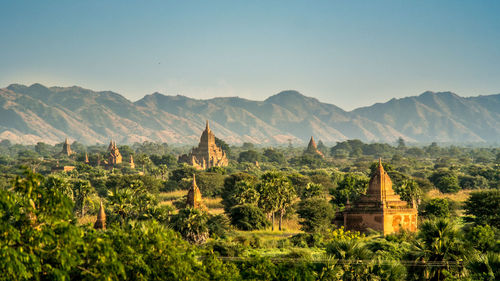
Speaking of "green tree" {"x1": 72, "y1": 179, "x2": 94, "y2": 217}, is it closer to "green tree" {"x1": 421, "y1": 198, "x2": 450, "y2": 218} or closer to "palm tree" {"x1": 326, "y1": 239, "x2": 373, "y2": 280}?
"green tree" {"x1": 421, "y1": 198, "x2": 450, "y2": 218}

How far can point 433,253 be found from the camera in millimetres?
38531

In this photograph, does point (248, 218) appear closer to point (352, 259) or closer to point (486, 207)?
point (486, 207)

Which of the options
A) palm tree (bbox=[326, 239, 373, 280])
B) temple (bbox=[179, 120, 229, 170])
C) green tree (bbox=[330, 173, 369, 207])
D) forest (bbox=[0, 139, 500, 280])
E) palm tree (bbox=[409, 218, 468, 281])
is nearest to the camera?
forest (bbox=[0, 139, 500, 280])

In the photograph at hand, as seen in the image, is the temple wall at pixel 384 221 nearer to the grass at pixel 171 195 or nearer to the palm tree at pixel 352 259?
the palm tree at pixel 352 259

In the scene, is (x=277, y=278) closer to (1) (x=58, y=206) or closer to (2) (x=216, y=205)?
(1) (x=58, y=206)

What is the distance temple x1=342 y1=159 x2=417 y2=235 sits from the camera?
193 ft

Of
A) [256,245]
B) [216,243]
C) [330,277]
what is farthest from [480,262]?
[256,245]

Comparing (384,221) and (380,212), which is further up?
(380,212)

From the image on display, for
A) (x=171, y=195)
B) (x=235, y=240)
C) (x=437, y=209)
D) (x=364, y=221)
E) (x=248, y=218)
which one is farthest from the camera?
(x=171, y=195)

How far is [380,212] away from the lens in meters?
58.6

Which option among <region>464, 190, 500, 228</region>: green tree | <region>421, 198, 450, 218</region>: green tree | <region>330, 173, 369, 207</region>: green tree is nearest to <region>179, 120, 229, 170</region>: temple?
<region>330, 173, 369, 207</region>: green tree

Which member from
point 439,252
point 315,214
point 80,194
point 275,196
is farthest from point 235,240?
point 80,194

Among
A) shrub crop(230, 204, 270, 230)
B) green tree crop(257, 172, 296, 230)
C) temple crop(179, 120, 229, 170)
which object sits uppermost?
temple crop(179, 120, 229, 170)

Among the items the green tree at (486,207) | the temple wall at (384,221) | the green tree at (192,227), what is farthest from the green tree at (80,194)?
the green tree at (486,207)
